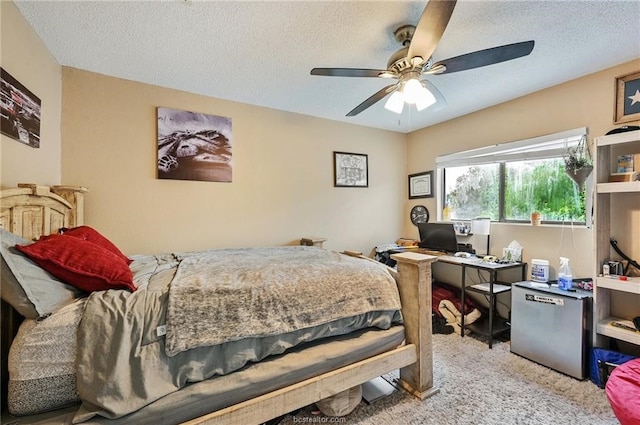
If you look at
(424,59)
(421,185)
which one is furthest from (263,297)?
(421,185)

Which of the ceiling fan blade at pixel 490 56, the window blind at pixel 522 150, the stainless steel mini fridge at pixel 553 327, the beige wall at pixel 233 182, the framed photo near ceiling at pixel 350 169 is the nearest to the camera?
the ceiling fan blade at pixel 490 56

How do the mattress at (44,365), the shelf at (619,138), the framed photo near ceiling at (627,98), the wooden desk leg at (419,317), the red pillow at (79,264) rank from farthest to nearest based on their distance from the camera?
the framed photo near ceiling at (627,98) < the shelf at (619,138) < the wooden desk leg at (419,317) < the red pillow at (79,264) < the mattress at (44,365)

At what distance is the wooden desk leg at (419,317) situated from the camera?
5.74 feet

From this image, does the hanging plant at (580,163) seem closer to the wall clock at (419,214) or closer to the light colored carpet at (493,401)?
the light colored carpet at (493,401)

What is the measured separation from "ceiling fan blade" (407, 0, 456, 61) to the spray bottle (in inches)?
83.7

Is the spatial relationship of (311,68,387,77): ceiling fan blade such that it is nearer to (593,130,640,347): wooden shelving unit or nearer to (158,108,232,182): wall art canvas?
(158,108,232,182): wall art canvas

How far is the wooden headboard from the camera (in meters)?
1.08

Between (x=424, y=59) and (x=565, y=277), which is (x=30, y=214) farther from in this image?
(x=565, y=277)

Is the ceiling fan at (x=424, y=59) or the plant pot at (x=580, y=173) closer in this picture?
A: the ceiling fan at (x=424, y=59)

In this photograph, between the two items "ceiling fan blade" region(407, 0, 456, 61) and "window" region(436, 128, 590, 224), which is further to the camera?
"window" region(436, 128, 590, 224)

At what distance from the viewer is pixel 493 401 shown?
1.75 m

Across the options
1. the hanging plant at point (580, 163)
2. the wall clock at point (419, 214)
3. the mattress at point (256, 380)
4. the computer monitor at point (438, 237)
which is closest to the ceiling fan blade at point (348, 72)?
the mattress at point (256, 380)

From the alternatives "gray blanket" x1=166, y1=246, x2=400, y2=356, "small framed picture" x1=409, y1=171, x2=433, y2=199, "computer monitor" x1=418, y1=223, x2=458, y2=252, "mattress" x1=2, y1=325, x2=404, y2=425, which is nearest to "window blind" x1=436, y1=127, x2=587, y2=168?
"small framed picture" x1=409, y1=171, x2=433, y2=199

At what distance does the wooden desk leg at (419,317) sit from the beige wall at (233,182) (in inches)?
72.2
